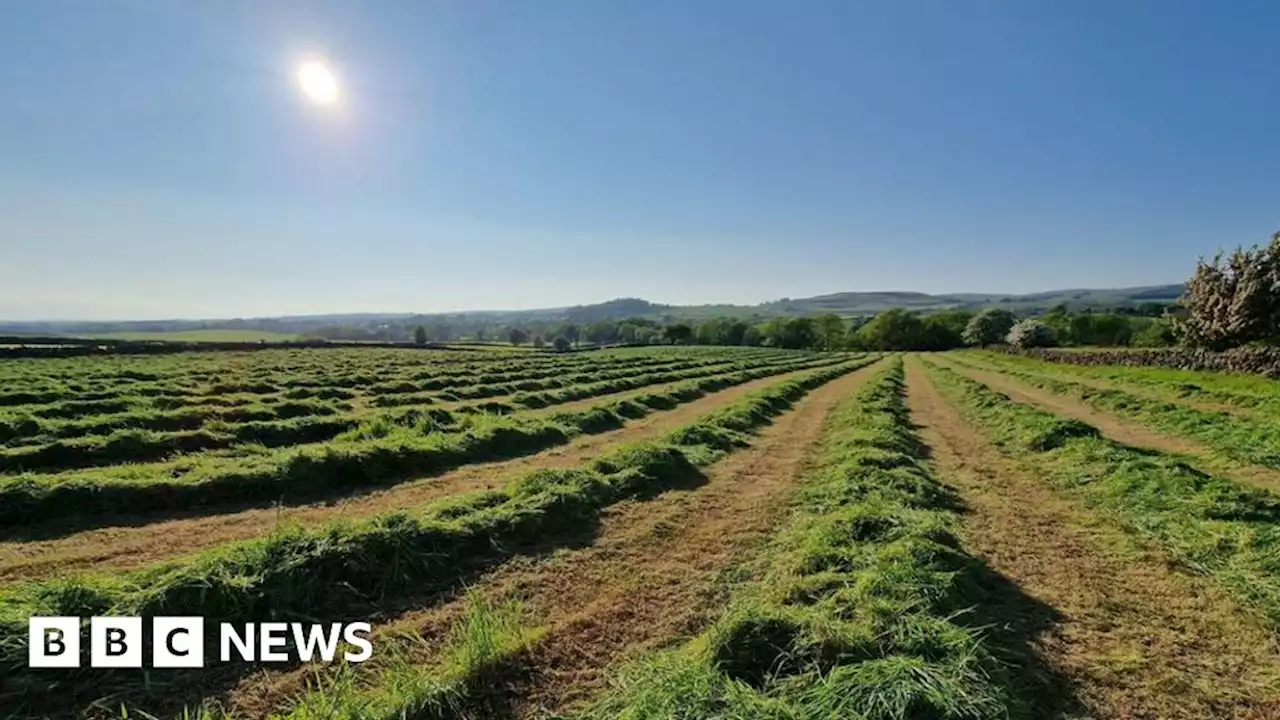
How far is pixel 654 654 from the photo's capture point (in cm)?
512

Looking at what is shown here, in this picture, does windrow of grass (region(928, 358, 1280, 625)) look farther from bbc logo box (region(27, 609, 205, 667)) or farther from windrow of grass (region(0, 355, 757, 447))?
windrow of grass (region(0, 355, 757, 447))

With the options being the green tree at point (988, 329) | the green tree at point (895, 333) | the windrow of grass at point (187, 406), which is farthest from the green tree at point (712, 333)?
the windrow of grass at point (187, 406)

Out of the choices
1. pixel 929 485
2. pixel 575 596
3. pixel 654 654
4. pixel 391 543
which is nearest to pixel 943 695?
pixel 654 654

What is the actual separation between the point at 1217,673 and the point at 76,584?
971cm

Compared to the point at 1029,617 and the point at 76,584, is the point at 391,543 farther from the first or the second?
the point at 1029,617

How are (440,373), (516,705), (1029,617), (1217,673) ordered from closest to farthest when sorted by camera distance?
(516,705)
(1217,673)
(1029,617)
(440,373)

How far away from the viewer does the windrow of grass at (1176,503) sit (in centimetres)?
657

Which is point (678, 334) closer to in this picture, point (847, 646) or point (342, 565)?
point (342, 565)

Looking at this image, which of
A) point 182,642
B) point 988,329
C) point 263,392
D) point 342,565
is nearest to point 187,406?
point 263,392

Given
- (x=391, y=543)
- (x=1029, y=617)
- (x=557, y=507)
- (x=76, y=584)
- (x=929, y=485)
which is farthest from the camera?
(x=929, y=485)

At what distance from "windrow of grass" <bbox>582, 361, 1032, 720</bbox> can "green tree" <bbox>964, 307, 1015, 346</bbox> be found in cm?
10850

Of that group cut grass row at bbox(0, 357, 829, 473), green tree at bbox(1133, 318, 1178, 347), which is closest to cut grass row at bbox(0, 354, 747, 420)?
cut grass row at bbox(0, 357, 829, 473)

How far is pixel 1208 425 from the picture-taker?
52.6 ft

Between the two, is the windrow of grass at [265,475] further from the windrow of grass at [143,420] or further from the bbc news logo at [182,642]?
the bbc news logo at [182,642]
